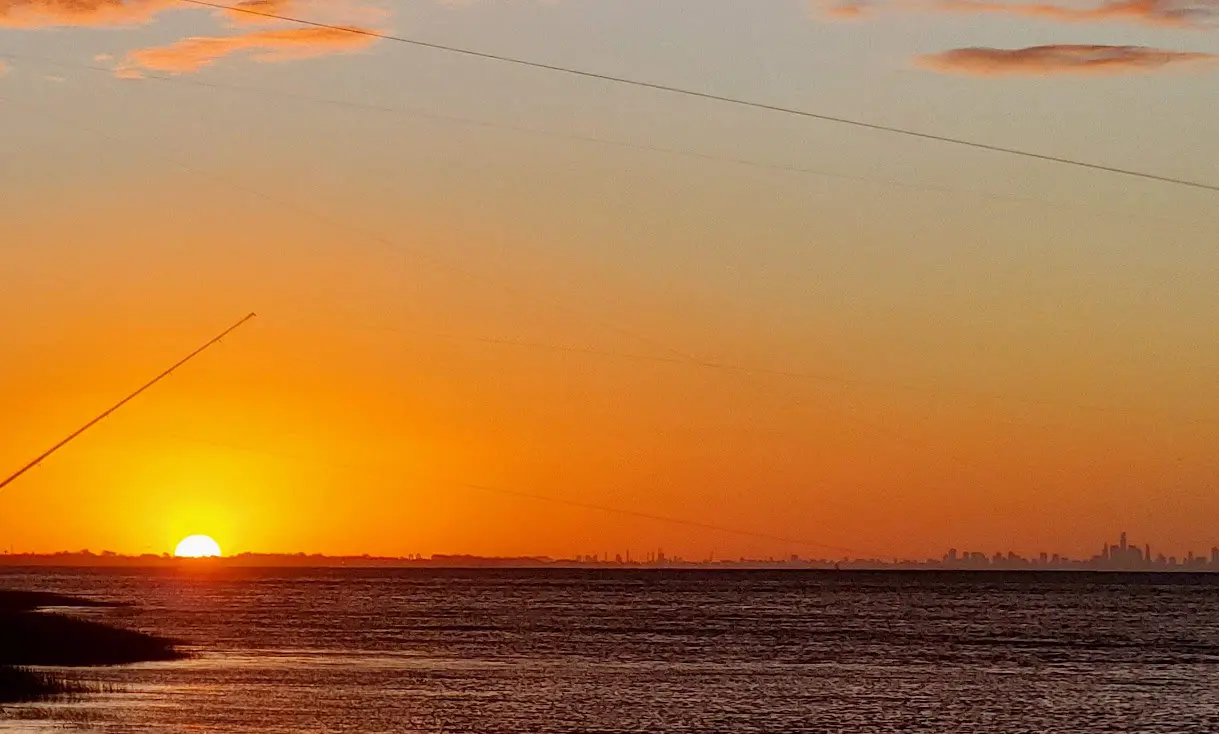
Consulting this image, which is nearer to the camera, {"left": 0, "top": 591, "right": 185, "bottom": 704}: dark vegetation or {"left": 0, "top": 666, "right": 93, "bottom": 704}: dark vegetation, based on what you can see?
{"left": 0, "top": 666, "right": 93, "bottom": 704}: dark vegetation

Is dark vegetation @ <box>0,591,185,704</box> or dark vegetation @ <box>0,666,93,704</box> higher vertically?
dark vegetation @ <box>0,591,185,704</box>

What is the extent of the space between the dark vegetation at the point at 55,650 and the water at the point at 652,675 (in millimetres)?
1860

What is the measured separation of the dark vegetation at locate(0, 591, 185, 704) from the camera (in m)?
54.4

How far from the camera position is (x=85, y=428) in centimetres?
4353

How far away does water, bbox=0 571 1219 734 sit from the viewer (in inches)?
1981

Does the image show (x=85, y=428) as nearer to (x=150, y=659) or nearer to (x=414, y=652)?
(x=150, y=659)

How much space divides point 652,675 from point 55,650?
22.8m

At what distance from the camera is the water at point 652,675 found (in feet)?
165

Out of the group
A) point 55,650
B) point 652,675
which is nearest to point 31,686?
point 55,650

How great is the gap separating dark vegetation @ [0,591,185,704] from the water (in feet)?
6.10

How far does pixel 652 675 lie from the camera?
67500 mm

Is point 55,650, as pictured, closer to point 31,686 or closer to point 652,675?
point 31,686

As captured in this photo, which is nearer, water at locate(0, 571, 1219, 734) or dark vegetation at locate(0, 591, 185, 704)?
water at locate(0, 571, 1219, 734)

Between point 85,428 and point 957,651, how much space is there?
55.5m
